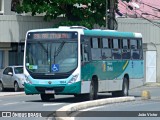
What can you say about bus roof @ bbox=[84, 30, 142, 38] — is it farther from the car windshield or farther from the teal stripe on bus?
the car windshield

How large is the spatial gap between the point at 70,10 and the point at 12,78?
7758 millimetres

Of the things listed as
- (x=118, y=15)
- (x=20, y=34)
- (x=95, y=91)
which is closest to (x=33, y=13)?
(x=20, y=34)

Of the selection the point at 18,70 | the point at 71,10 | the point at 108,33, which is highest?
the point at 71,10

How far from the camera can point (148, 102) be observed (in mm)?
27516

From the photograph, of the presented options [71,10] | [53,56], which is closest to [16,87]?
[71,10]

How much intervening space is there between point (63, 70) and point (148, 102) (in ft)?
12.6

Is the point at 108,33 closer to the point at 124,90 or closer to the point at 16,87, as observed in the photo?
the point at 124,90

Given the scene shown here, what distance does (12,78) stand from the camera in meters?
38.2

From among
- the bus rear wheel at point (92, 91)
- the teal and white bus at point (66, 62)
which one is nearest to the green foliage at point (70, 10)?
the teal and white bus at point (66, 62)

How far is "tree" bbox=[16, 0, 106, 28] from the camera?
4266 cm

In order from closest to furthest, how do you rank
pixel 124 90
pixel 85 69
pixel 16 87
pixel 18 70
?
1. pixel 85 69
2. pixel 124 90
3. pixel 16 87
4. pixel 18 70

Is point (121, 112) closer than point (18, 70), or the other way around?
point (121, 112)

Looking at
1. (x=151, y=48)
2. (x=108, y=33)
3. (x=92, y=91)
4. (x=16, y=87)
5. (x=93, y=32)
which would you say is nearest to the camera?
(x=92, y=91)

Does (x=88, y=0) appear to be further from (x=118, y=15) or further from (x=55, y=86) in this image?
(x=55, y=86)
